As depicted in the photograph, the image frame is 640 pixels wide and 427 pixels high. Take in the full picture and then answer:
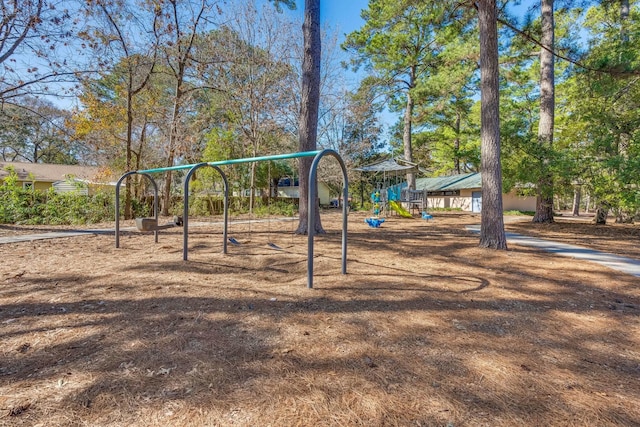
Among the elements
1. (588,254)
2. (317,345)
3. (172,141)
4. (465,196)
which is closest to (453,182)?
(465,196)

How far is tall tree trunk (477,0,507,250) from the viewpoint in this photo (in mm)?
5664

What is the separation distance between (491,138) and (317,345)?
522 centimetres

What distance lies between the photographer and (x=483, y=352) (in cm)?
212

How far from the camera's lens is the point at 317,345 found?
7.20ft

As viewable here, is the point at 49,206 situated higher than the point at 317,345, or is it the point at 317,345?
the point at 49,206

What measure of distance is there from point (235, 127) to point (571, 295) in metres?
14.4

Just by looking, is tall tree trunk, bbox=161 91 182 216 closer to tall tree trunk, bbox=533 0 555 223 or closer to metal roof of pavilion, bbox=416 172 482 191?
tall tree trunk, bbox=533 0 555 223

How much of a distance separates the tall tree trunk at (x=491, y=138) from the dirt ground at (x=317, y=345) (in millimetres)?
1364

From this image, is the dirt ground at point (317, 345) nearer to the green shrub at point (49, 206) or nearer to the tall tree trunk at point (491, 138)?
the tall tree trunk at point (491, 138)

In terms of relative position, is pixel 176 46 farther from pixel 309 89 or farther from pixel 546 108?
pixel 546 108

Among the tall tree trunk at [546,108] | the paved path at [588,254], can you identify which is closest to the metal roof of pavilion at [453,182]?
the tall tree trunk at [546,108]

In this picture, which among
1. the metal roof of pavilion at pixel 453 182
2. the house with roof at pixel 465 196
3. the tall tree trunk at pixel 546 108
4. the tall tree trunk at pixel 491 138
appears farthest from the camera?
the metal roof of pavilion at pixel 453 182

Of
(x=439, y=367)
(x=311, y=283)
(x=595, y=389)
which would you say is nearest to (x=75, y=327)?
(x=311, y=283)

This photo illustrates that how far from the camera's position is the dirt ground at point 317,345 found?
60.1 inches
